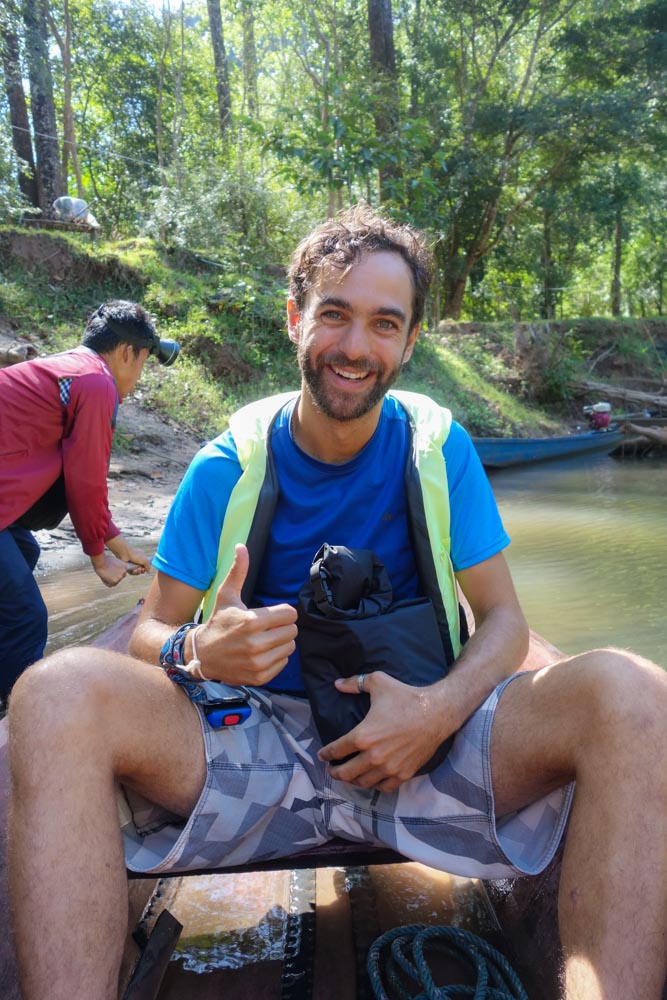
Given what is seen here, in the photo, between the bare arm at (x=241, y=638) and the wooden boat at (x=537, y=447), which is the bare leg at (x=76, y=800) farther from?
the wooden boat at (x=537, y=447)

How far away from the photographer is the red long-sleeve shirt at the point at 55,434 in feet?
10.2

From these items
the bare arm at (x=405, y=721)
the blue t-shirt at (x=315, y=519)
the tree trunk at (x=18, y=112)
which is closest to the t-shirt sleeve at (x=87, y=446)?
the blue t-shirt at (x=315, y=519)

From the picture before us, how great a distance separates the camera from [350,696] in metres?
1.64

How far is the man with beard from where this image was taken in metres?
1.32

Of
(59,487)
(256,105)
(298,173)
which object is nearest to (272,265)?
(298,173)

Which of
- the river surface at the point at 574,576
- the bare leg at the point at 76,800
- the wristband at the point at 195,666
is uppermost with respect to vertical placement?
the wristband at the point at 195,666

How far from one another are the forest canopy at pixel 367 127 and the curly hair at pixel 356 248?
396 inches

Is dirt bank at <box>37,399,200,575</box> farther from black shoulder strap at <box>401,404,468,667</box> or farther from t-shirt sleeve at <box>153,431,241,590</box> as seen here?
black shoulder strap at <box>401,404,468,667</box>

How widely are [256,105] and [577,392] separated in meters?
11.4

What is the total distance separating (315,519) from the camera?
1.97m

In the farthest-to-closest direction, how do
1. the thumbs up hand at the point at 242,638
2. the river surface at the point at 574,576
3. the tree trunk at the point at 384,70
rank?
the tree trunk at the point at 384,70 → the river surface at the point at 574,576 → the thumbs up hand at the point at 242,638

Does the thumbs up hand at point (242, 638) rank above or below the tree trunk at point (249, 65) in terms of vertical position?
below

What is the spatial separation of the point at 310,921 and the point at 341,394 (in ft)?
4.19

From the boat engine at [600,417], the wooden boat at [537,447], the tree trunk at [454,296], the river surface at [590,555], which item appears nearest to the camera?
the river surface at [590,555]
